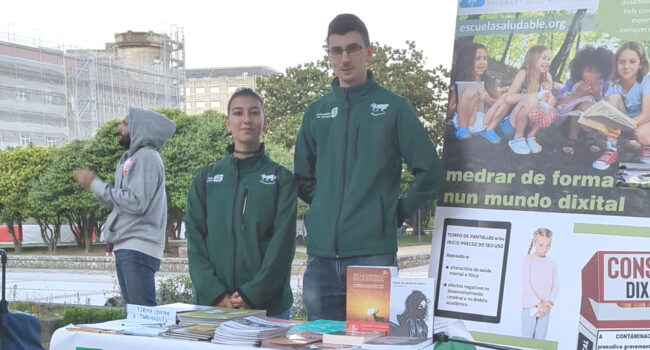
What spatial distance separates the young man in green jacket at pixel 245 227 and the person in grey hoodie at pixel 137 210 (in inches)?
37.3

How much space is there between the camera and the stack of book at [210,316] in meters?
2.61

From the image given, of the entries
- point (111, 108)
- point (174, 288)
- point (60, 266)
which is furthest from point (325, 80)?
point (111, 108)

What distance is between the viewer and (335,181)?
285 cm

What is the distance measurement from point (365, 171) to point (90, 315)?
482 cm

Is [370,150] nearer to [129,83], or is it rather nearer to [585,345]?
[585,345]

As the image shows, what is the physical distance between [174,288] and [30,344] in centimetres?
435

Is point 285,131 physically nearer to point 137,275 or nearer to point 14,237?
point 14,237

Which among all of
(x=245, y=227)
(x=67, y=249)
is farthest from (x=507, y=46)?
(x=67, y=249)

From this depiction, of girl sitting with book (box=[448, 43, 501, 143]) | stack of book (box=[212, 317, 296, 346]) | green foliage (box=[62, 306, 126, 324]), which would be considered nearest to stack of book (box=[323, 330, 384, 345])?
stack of book (box=[212, 317, 296, 346])

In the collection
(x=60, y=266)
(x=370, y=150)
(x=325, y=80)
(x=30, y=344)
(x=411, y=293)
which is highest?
(x=325, y=80)

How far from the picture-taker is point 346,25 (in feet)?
9.48

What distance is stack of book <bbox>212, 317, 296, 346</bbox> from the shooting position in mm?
2398

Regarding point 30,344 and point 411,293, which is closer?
point 411,293

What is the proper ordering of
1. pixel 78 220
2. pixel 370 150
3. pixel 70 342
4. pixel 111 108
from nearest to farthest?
pixel 70 342 < pixel 370 150 < pixel 78 220 < pixel 111 108
